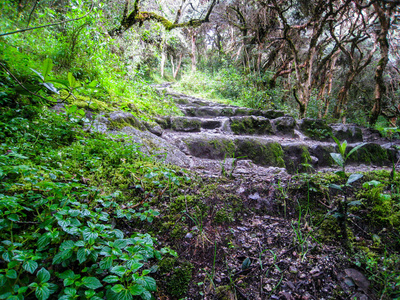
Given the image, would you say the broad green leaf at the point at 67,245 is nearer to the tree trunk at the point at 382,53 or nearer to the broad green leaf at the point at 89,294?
the broad green leaf at the point at 89,294

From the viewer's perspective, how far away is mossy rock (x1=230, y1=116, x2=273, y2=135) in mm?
5493

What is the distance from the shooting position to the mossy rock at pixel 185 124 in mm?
4797

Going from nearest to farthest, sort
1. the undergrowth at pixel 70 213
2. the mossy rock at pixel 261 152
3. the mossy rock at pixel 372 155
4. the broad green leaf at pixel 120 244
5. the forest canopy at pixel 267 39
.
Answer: the undergrowth at pixel 70 213
the broad green leaf at pixel 120 244
the forest canopy at pixel 267 39
the mossy rock at pixel 261 152
the mossy rock at pixel 372 155

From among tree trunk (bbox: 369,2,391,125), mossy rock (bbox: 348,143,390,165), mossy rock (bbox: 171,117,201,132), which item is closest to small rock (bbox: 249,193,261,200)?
mossy rock (bbox: 171,117,201,132)

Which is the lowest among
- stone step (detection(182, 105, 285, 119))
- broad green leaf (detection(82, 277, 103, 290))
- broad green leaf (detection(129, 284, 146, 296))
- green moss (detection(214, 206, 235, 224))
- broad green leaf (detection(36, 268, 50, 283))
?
green moss (detection(214, 206, 235, 224))


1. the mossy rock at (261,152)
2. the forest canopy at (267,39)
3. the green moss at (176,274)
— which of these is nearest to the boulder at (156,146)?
the mossy rock at (261,152)

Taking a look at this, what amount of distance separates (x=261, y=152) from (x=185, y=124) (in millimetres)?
2004

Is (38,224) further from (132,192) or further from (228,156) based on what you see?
(228,156)

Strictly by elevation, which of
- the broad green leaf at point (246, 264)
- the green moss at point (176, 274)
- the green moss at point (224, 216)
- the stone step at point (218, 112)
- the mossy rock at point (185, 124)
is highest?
the stone step at point (218, 112)

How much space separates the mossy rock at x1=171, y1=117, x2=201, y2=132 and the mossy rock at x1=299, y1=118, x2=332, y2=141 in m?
3.58

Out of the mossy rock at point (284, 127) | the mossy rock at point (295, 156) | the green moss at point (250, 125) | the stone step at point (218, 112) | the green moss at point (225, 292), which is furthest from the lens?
the stone step at point (218, 112)

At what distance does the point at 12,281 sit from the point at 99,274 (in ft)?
1.10

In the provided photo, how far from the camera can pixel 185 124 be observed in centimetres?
491

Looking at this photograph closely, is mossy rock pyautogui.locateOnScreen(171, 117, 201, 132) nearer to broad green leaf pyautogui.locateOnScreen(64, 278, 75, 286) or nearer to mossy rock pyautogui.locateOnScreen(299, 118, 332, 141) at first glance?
mossy rock pyautogui.locateOnScreen(299, 118, 332, 141)
